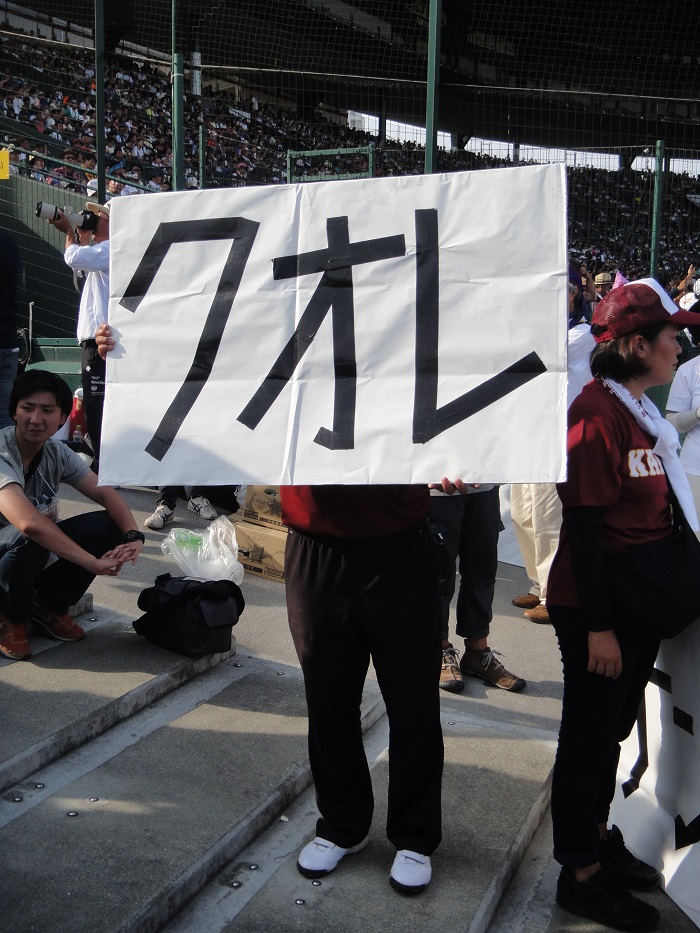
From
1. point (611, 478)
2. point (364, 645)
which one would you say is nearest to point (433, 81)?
point (611, 478)

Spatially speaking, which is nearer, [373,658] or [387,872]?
[373,658]

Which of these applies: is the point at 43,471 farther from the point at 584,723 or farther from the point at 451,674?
the point at 584,723

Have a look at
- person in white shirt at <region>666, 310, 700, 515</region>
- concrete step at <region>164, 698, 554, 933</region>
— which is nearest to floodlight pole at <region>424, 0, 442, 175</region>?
person in white shirt at <region>666, 310, 700, 515</region>

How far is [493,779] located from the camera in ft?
10.6

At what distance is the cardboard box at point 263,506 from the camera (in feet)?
17.4

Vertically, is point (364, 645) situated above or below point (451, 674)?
above

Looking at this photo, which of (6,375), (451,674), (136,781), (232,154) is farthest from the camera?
(232,154)

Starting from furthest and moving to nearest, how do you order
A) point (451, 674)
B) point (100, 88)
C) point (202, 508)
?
point (100, 88) → point (202, 508) → point (451, 674)

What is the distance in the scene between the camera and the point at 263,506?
211 inches

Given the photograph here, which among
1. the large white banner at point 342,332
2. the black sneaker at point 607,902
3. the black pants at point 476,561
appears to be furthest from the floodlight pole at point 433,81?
the black sneaker at point 607,902

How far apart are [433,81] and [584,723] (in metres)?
3.47

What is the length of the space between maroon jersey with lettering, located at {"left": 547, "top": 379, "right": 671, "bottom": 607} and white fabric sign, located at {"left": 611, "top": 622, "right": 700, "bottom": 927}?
13.4 inches

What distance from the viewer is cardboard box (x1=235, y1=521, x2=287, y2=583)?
520 centimetres

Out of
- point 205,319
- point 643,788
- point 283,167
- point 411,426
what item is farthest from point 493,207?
point 283,167
